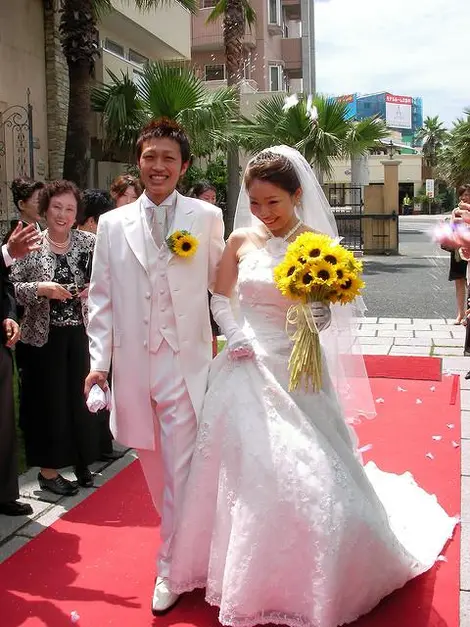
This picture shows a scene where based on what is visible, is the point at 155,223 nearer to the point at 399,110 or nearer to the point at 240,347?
the point at 240,347

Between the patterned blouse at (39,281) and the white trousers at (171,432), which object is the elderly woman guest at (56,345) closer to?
the patterned blouse at (39,281)

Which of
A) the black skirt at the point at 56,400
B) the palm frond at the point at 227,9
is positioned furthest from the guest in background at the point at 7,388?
the palm frond at the point at 227,9

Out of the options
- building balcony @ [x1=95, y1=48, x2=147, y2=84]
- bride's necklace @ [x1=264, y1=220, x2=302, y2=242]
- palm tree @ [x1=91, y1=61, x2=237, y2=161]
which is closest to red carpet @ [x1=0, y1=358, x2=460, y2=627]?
bride's necklace @ [x1=264, y1=220, x2=302, y2=242]

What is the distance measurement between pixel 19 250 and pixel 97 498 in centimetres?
164

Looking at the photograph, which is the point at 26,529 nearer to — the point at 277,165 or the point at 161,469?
the point at 161,469

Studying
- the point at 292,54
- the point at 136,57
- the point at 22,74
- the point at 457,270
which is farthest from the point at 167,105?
the point at 292,54

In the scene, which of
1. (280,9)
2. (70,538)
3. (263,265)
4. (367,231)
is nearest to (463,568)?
(263,265)

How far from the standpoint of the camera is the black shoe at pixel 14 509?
4172mm

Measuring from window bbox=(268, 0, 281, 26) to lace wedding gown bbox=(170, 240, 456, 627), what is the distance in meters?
34.3

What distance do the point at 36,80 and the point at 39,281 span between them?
11659 millimetres

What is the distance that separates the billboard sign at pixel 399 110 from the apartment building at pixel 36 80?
3186 inches

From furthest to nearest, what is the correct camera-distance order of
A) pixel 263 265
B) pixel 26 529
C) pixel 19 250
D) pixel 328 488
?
1. pixel 26 529
2. pixel 19 250
3. pixel 263 265
4. pixel 328 488

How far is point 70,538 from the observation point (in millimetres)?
3883

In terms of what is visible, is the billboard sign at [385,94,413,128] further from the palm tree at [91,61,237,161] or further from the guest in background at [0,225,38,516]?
→ the guest in background at [0,225,38,516]
